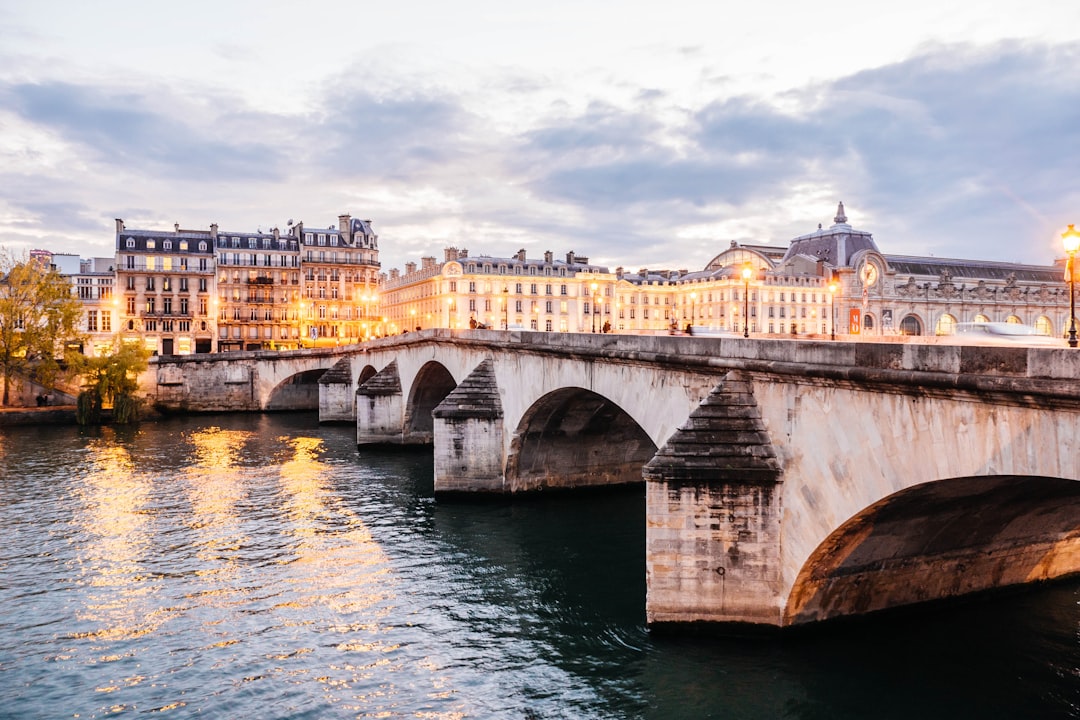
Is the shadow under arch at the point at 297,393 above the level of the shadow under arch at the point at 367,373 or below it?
below

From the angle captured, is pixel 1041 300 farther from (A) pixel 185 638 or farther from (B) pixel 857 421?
(A) pixel 185 638

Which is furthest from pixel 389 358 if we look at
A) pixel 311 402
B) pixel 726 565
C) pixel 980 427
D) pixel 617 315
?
pixel 617 315

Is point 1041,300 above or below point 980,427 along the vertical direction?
above

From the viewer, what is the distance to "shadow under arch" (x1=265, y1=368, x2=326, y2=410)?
68.6 meters

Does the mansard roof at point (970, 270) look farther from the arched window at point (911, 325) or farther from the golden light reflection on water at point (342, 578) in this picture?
the golden light reflection on water at point (342, 578)

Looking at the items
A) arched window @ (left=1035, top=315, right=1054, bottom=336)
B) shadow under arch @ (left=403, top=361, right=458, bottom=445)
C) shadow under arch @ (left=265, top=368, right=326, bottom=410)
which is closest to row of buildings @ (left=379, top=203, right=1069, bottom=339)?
arched window @ (left=1035, top=315, right=1054, bottom=336)

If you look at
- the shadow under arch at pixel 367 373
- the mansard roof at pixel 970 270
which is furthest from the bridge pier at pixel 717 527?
the mansard roof at pixel 970 270

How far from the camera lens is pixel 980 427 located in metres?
11.2

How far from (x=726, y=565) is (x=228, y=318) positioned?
8719cm

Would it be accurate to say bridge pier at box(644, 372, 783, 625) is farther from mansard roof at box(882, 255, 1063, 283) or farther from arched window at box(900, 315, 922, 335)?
mansard roof at box(882, 255, 1063, 283)

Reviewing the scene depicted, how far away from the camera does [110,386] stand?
2245 inches

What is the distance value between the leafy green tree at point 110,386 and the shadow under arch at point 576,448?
122ft

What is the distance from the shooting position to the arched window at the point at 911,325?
6969cm

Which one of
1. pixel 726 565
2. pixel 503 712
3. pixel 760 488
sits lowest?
pixel 503 712
